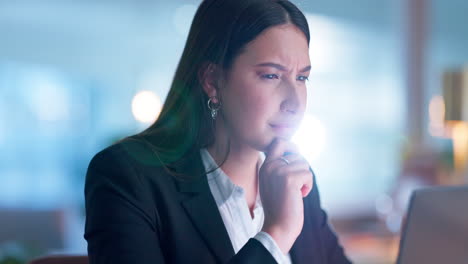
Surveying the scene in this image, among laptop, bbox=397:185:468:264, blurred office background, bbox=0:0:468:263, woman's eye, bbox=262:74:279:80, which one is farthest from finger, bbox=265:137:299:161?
blurred office background, bbox=0:0:468:263

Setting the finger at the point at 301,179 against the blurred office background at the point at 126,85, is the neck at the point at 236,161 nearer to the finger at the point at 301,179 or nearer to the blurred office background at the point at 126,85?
the finger at the point at 301,179

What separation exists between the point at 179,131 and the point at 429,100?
210 inches

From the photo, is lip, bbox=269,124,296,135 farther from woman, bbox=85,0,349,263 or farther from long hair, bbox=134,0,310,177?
long hair, bbox=134,0,310,177

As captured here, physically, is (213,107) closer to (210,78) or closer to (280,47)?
(210,78)

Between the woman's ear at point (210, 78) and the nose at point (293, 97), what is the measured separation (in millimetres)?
172

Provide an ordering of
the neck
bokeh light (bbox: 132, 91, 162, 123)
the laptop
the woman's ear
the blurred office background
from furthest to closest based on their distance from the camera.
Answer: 1. the blurred office background
2. bokeh light (bbox: 132, 91, 162, 123)
3. the neck
4. the woman's ear
5. the laptop

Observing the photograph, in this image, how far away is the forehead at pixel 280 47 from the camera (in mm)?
924

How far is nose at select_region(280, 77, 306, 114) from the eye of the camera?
3.02ft

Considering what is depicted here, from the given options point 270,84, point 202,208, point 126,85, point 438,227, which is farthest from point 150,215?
point 126,85

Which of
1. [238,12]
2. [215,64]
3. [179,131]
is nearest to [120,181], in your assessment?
[179,131]

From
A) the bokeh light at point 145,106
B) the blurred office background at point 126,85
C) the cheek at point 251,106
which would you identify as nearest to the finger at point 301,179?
the cheek at point 251,106

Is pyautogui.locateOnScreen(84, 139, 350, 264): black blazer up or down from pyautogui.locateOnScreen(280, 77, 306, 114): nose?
down

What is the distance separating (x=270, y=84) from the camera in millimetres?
935

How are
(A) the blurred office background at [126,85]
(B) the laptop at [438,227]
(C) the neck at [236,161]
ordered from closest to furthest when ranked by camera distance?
1. (B) the laptop at [438,227]
2. (C) the neck at [236,161]
3. (A) the blurred office background at [126,85]
